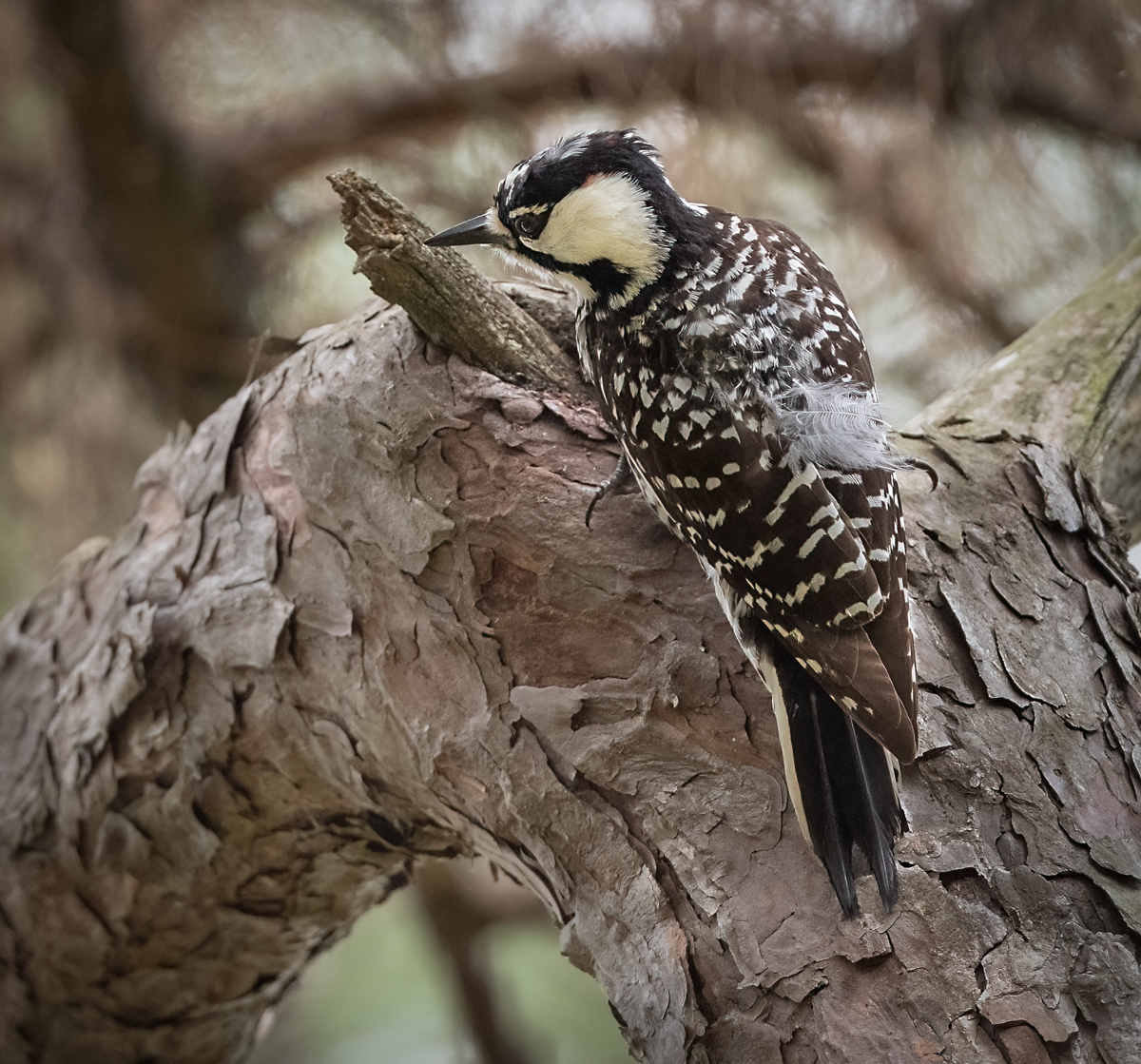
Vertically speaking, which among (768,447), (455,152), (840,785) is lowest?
(840,785)

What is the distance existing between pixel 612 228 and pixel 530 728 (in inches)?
23.2

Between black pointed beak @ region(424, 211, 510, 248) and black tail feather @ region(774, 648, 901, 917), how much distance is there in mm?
619

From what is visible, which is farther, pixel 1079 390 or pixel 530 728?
pixel 1079 390

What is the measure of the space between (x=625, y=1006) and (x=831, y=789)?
30cm

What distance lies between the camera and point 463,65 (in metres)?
2.01

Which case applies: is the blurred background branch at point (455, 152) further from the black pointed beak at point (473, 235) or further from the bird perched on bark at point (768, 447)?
the bird perched on bark at point (768, 447)

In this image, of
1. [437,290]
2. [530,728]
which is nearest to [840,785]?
[530,728]

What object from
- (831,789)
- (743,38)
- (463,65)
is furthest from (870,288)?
(831,789)

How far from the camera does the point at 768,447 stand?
1048 millimetres

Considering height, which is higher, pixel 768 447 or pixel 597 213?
pixel 597 213

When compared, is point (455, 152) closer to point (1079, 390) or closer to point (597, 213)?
point (597, 213)

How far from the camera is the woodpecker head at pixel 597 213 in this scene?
3.93 ft

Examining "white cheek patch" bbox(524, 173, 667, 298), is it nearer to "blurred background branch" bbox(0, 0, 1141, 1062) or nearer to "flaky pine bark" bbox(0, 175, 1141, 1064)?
"flaky pine bark" bbox(0, 175, 1141, 1064)

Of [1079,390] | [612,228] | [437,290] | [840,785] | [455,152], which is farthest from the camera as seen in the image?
[455,152]
